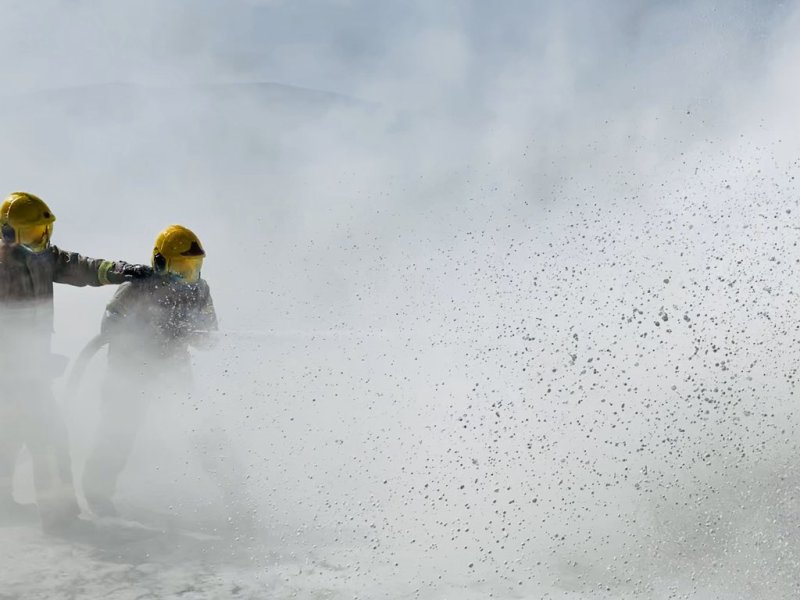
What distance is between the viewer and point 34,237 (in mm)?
4855

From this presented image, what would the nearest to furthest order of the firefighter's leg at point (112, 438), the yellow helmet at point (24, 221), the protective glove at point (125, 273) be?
1. the yellow helmet at point (24, 221)
2. the protective glove at point (125, 273)
3. the firefighter's leg at point (112, 438)

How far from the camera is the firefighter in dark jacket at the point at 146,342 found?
5047 mm

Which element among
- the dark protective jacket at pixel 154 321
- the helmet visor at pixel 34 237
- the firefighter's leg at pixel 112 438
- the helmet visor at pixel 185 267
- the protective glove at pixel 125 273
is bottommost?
the firefighter's leg at pixel 112 438

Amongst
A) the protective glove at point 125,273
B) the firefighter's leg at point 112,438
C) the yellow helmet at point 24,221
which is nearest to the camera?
the yellow helmet at point 24,221

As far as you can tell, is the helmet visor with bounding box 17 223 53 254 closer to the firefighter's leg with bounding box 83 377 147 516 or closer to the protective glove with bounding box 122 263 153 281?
the protective glove with bounding box 122 263 153 281

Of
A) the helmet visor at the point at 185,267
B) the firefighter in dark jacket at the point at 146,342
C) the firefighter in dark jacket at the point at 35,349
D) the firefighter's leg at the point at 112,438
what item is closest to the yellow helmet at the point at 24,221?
the firefighter in dark jacket at the point at 35,349

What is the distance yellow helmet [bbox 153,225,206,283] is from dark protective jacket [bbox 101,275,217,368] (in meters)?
0.06

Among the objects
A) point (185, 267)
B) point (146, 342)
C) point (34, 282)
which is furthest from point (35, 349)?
point (185, 267)

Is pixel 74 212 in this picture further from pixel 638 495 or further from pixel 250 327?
pixel 638 495


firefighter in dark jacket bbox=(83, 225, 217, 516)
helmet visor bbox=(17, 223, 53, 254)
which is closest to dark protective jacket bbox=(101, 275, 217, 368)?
firefighter in dark jacket bbox=(83, 225, 217, 516)

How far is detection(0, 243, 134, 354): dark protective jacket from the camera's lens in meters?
4.84

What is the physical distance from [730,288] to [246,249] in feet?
31.1

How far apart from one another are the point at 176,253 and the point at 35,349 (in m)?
0.87

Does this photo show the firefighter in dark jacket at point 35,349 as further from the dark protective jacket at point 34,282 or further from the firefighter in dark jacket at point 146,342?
the firefighter in dark jacket at point 146,342
